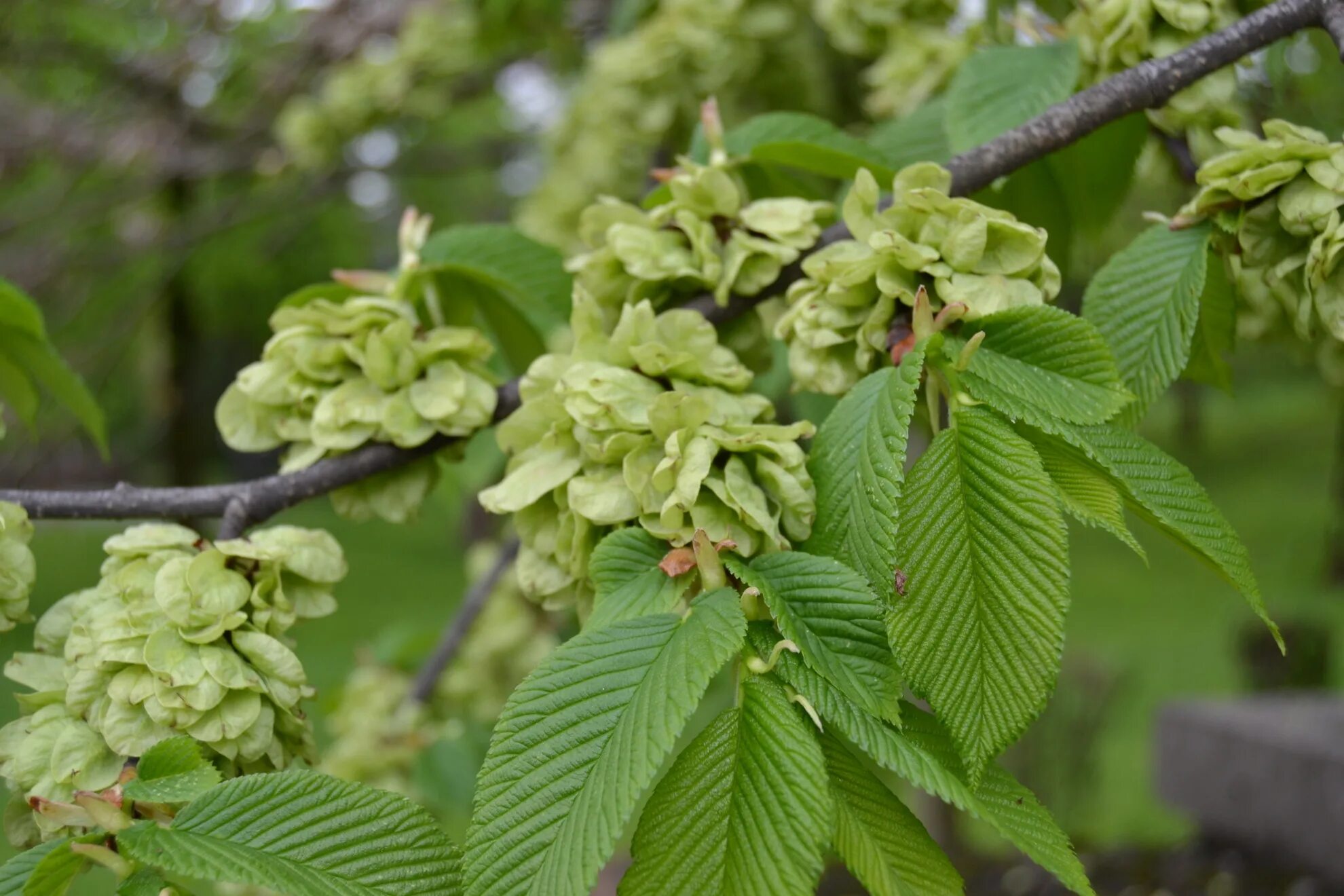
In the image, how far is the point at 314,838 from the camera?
0.83 metres

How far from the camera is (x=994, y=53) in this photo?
60.1 inches

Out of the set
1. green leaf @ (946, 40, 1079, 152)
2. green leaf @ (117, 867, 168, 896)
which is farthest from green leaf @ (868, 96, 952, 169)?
green leaf @ (117, 867, 168, 896)

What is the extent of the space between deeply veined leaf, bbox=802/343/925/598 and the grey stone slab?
4.82m

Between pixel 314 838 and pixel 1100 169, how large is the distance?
130cm

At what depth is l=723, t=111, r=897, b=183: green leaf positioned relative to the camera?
1.31 meters

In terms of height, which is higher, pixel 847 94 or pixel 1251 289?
pixel 1251 289

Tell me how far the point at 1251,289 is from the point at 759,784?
0.84 meters

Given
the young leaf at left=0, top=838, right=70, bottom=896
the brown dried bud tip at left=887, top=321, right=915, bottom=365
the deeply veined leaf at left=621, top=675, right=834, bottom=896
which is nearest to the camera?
the deeply veined leaf at left=621, top=675, right=834, bottom=896

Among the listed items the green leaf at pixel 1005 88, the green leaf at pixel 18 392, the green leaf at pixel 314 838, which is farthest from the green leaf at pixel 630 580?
the green leaf at pixel 18 392

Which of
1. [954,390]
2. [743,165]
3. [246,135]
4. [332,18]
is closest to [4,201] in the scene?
[246,135]

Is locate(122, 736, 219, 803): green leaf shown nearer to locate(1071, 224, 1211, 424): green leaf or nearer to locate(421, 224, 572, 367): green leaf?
locate(421, 224, 572, 367): green leaf

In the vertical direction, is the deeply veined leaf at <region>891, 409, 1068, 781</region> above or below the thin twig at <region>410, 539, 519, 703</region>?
above

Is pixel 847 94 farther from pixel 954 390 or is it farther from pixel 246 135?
pixel 246 135

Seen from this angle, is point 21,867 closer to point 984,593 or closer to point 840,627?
point 840,627
